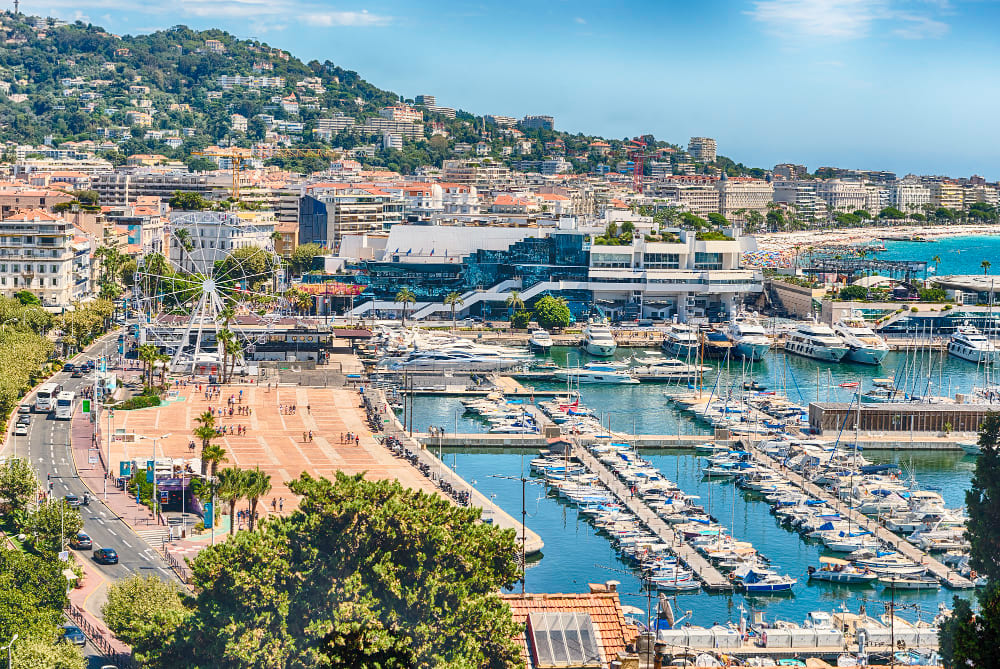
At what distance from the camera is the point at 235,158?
10781 centimetres

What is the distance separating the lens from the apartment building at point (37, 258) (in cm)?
5409

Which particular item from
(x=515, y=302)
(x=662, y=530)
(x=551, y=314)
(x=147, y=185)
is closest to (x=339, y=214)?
(x=147, y=185)

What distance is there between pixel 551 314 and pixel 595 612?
149 ft

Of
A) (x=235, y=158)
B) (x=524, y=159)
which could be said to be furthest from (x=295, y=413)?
(x=524, y=159)

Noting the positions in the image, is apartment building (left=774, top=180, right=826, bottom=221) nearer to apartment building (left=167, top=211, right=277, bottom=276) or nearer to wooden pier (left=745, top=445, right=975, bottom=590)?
apartment building (left=167, top=211, right=277, bottom=276)

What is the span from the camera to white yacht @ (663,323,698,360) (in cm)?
5669

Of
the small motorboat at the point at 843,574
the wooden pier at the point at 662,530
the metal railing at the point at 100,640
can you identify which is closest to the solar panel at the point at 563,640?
the metal railing at the point at 100,640

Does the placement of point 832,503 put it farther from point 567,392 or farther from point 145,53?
point 145,53

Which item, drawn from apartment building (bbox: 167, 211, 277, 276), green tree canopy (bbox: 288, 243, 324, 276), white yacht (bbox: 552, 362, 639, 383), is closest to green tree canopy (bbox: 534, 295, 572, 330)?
white yacht (bbox: 552, 362, 639, 383)

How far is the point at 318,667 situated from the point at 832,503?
19168 mm

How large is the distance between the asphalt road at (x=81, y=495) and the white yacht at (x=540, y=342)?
20.2 meters

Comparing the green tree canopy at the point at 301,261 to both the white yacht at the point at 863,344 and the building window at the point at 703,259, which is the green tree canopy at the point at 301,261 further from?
the white yacht at the point at 863,344

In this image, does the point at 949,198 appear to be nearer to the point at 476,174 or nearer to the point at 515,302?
the point at 476,174

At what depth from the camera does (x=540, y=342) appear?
57375 millimetres
